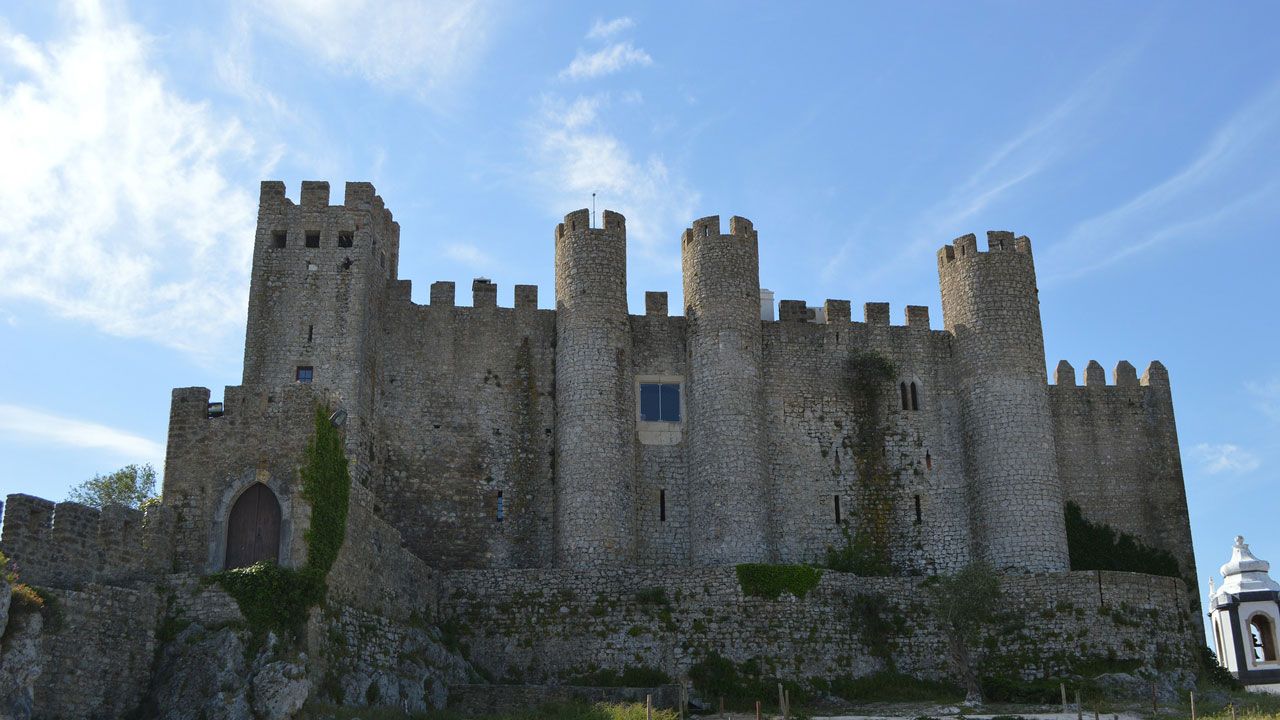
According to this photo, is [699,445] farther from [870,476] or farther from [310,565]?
[310,565]

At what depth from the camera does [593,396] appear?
37.8m

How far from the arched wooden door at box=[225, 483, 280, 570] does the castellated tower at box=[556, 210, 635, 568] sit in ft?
33.3


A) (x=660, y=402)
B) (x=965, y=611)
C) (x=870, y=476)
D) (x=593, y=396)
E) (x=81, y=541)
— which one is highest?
(x=660, y=402)

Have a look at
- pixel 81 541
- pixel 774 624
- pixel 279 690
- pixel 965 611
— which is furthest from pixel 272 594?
pixel 965 611

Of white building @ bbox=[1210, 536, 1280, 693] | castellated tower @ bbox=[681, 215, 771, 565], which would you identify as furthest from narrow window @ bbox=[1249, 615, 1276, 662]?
castellated tower @ bbox=[681, 215, 771, 565]

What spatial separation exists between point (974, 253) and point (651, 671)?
56.6 feet

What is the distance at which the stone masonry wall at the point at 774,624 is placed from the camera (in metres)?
33.3

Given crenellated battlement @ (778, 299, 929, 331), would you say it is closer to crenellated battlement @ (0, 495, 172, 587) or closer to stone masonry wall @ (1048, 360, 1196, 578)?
stone masonry wall @ (1048, 360, 1196, 578)

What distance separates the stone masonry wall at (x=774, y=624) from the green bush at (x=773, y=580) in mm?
194

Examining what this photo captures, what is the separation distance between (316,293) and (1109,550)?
25.5 m

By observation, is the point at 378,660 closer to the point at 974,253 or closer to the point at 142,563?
the point at 142,563

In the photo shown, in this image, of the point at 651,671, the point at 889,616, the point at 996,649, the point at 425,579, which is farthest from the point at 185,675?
the point at 996,649

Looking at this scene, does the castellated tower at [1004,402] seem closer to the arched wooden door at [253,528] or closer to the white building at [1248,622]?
the white building at [1248,622]

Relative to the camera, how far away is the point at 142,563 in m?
27.2
